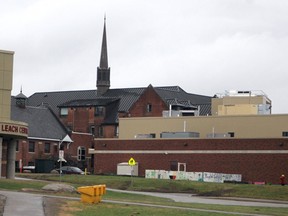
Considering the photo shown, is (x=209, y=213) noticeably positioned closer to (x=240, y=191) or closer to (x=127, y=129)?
(x=240, y=191)

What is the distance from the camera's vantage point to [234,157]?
3452 inches

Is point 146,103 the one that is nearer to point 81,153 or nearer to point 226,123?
point 81,153

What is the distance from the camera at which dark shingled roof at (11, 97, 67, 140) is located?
106625 mm

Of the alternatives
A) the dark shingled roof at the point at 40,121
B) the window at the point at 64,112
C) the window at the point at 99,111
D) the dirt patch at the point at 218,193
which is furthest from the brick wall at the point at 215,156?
the window at the point at 64,112

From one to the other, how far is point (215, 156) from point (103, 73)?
56.3 metres

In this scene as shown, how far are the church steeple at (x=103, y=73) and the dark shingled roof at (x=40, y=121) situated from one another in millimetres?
23127

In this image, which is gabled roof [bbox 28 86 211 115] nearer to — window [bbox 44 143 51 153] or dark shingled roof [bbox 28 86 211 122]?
dark shingled roof [bbox 28 86 211 122]

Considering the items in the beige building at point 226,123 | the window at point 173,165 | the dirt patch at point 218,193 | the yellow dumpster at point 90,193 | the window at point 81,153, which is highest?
the beige building at point 226,123

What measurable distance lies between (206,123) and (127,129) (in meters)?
13.2

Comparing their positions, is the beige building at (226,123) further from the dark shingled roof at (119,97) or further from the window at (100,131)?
the window at (100,131)

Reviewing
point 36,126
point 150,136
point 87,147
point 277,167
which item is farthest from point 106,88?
point 277,167

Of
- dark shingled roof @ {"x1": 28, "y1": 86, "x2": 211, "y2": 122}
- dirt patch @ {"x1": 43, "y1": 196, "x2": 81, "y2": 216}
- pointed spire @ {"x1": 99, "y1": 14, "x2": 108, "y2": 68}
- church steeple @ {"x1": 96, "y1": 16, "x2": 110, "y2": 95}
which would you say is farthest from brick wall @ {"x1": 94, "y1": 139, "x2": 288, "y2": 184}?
dirt patch @ {"x1": 43, "y1": 196, "x2": 81, "y2": 216}

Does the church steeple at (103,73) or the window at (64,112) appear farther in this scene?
the church steeple at (103,73)

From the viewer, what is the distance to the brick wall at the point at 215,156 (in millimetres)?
85000
